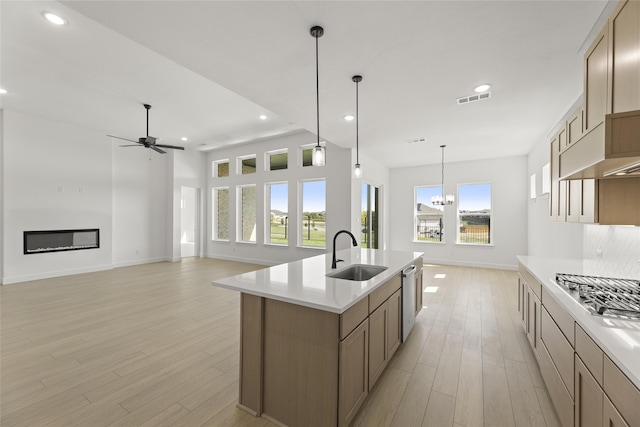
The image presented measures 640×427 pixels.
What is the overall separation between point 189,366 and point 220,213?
6.89m

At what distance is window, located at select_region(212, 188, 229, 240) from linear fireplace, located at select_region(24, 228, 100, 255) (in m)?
3.01

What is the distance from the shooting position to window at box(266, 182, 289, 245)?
744cm

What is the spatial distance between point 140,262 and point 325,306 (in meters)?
8.06

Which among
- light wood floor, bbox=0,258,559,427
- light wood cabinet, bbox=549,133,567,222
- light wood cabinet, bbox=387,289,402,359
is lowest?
light wood floor, bbox=0,258,559,427

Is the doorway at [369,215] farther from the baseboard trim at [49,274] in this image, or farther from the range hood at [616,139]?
the baseboard trim at [49,274]

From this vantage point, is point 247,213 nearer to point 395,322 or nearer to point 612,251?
point 395,322

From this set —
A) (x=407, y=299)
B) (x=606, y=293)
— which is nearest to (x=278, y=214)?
(x=407, y=299)

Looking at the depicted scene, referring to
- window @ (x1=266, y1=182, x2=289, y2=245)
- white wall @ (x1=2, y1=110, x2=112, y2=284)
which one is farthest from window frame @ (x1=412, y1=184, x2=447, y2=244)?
white wall @ (x1=2, y1=110, x2=112, y2=284)

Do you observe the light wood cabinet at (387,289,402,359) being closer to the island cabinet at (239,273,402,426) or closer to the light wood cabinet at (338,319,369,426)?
the island cabinet at (239,273,402,426)

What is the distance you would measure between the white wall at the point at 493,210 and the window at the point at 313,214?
2.81 meters

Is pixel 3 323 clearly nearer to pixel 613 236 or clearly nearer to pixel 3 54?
pixel 3 54

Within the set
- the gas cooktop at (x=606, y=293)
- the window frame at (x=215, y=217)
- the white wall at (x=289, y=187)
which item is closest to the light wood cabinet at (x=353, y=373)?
the gas cooktop at (x=606, y=293)

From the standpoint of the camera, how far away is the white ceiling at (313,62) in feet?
6.81

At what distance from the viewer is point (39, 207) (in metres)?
5.77
